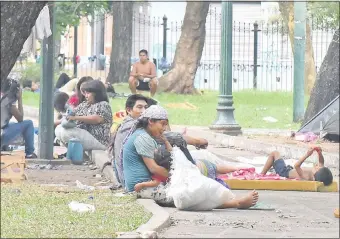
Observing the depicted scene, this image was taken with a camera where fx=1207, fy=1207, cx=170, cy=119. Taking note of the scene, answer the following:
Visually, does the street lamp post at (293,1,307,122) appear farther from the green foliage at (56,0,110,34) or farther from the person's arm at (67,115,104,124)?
the green foliage at (56,0,110,34)

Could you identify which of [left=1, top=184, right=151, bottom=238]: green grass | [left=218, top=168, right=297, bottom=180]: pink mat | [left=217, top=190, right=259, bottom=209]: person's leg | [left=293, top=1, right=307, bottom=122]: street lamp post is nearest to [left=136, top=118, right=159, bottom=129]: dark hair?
[left=1, top=184, right=151, bottom=238]: green grass

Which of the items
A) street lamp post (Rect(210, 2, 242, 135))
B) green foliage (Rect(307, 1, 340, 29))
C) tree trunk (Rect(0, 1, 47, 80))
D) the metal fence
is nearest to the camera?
tree trunk (Rect(0, 1, 47, 80))

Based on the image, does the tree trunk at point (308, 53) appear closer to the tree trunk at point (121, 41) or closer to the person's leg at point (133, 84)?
the tree trunk at point (121, 41)

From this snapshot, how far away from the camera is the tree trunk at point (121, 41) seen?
3838 cm

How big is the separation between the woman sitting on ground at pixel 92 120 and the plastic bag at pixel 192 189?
5.24m

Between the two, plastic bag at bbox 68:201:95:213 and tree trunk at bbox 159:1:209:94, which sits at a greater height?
tree trunk at bbox 159:1:209:94

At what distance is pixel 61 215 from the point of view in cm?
1018

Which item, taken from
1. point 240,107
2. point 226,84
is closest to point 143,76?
point 240,107

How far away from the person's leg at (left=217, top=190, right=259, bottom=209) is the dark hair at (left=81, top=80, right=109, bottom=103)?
5278 mm

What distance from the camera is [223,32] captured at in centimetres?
2216

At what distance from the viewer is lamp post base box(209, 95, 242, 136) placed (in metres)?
22.3

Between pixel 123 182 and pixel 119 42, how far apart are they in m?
26.4

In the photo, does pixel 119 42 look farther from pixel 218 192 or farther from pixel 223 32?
pixel 218 192

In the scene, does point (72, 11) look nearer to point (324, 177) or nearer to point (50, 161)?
point (50, 161)
